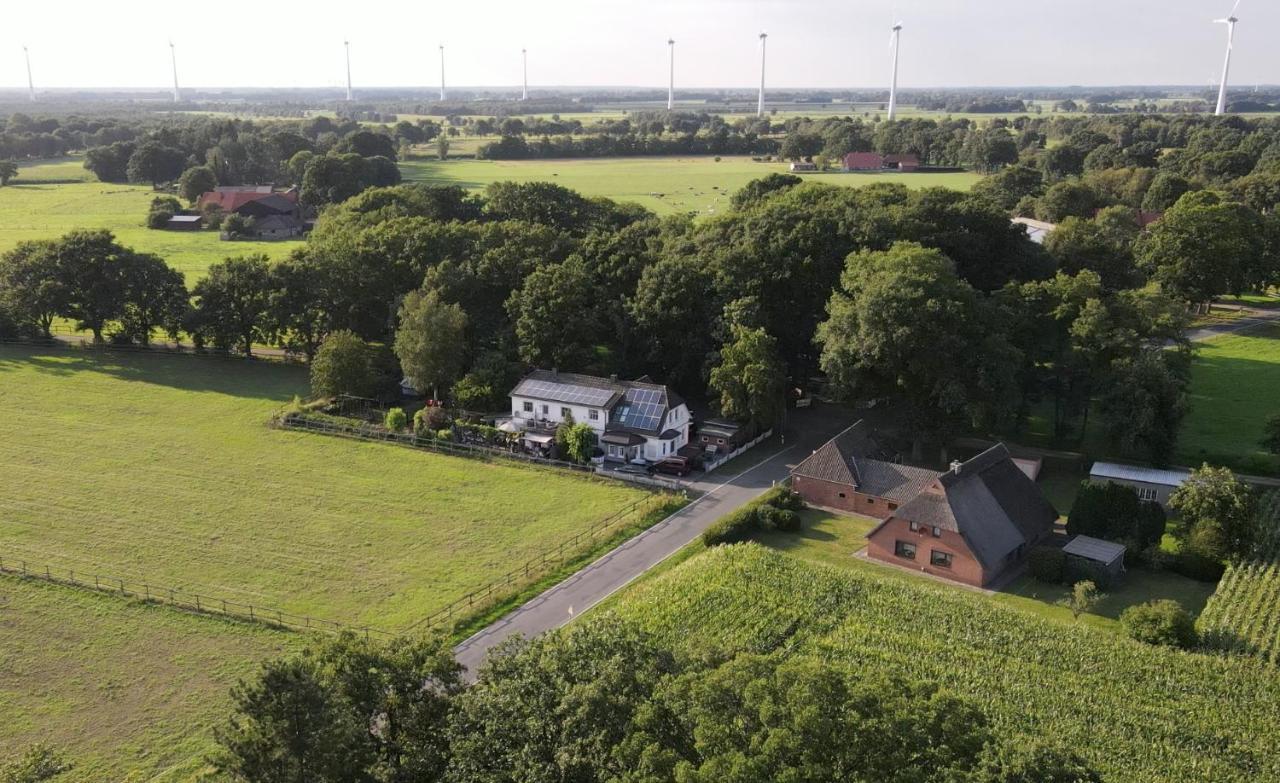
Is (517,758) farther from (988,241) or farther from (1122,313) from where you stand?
(988,241)

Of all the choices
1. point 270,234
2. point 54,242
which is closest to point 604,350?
point 54,242

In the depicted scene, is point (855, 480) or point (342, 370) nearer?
point (855, 480)

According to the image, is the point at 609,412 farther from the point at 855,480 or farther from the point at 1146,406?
the point at 1146,406

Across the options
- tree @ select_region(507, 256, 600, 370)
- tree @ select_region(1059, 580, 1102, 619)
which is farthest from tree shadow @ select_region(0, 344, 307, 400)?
tree @ select_region(1059, 580, 1102, 619)

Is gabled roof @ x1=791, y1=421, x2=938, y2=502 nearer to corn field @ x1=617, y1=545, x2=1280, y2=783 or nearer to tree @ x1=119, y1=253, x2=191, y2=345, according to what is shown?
corn field @ x1=617, y1=545, x2=1280, y2=783

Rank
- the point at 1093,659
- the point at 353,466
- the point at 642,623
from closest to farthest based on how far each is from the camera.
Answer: the point at 1093,659 < the point at 642,623 < the point at 353,466

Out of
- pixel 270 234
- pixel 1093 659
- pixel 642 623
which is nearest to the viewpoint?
pixel 1093 659

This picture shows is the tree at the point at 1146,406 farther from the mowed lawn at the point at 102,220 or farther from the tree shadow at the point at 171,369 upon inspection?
the mowed lawn at the point at 102,220

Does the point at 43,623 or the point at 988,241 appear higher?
the point at 988,241

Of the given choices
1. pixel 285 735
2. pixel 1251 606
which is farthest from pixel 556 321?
pixel 285 735
